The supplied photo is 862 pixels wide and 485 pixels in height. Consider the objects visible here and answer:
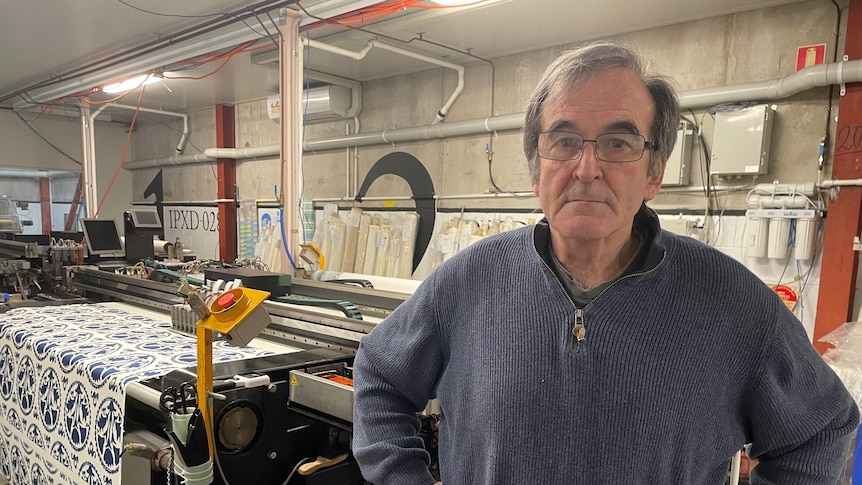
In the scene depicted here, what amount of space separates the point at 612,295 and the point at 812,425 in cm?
39

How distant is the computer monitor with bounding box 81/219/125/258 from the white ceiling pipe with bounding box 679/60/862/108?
399 cm

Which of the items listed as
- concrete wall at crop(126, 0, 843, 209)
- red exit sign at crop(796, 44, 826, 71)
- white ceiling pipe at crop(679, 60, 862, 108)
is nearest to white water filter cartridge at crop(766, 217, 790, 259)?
concrete wall at crop(126, 0, 843, 209)

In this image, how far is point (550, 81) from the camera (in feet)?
3.35

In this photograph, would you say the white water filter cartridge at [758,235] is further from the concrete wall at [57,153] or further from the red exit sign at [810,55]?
the concrete wall at [57,153]

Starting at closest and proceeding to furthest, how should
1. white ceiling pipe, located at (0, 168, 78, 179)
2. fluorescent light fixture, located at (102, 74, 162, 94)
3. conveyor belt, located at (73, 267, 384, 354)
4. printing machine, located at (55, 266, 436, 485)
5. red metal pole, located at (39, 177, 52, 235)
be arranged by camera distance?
printing machine, located at (55, 266, 436, 485) → conveyor belt, located at (73, 267, 384, 354) → fluorescent light fixture, located at (102, 74, 162, 94) → white ceiling pipe, located at (0, 168, 78, 179) → red metal pole, located at (39, 177, 52, 235)

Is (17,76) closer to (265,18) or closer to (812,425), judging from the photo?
(265,18)

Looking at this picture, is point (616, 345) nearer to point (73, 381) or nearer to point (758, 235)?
point (73, 381)

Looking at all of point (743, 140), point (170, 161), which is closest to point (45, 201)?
point (170, 161)

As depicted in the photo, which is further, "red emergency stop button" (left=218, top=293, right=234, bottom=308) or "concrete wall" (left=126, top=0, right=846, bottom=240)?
"concrete wall" (left=126, top=0, right=846, bottom=240)

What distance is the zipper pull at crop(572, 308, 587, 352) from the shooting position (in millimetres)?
922

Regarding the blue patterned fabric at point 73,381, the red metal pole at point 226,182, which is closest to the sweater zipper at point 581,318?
the blue patterned fabric at point 73,381

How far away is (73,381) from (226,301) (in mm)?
957

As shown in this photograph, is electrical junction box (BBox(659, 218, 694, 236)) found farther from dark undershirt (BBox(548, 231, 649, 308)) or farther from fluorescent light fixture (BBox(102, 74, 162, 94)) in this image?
fluorescent light fixture (BBox(102, 74, 162, 94))

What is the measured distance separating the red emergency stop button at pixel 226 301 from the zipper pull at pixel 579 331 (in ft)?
3.10
